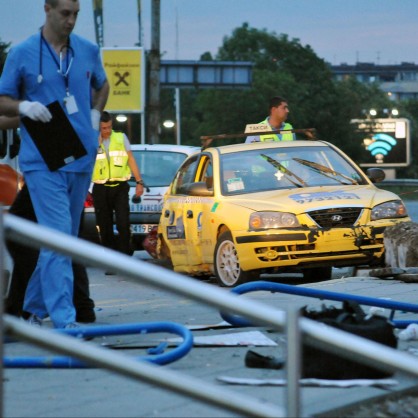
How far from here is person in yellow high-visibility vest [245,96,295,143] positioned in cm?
1596

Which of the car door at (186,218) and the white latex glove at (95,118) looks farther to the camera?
the car door at (186,218)

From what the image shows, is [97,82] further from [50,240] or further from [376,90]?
[376,90]

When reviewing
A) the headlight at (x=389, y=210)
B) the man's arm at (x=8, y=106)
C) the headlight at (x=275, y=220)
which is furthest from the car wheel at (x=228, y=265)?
the man's arm at (x=8, y=106)

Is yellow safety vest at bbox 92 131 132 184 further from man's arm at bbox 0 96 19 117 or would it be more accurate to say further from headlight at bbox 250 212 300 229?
man's arm at bbox 0 96 19 117

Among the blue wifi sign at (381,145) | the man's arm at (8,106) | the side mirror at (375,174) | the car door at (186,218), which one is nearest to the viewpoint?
the man's arm at (8,106)

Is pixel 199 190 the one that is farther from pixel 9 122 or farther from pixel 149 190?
pixel 9 122

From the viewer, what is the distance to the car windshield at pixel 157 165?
61.2 ft

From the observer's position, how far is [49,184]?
773 centimetres

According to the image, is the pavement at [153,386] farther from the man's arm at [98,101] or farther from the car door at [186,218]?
the car door at [186,218]

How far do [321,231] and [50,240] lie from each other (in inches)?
392

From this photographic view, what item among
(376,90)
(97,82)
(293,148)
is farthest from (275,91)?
(97,82)

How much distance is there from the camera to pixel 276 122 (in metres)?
16.2

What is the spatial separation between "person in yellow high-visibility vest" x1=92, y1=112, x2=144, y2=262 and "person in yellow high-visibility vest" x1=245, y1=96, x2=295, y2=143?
1.36 m

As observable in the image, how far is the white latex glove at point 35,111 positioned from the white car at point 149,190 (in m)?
10.1
